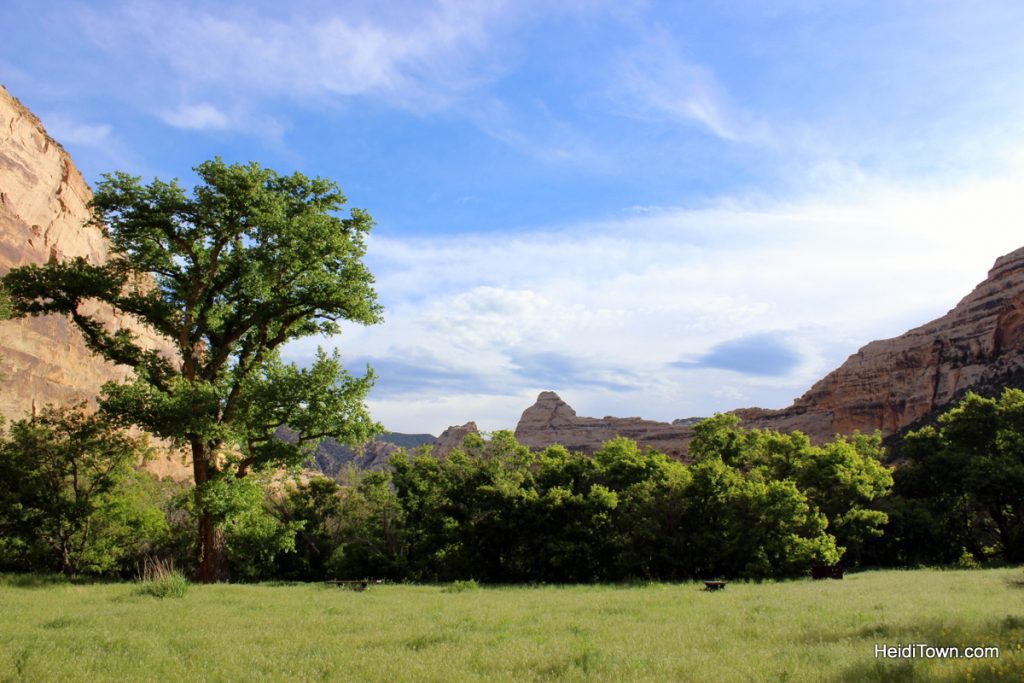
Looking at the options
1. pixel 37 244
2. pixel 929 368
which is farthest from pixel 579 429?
pixel 37 244

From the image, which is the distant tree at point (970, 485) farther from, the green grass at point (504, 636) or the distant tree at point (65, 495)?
the distant tree at point (65, 495)

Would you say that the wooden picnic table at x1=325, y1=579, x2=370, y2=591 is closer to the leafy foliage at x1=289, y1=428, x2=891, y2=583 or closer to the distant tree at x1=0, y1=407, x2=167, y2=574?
the leafy foliage at x1=289, y1=428, x2=891, y2=583

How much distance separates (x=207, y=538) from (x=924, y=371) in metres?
125

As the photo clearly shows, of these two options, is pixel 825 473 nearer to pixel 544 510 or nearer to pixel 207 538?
pixel 544 510

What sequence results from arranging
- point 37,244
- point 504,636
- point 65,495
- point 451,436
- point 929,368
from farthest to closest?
point 451,436, point 929,368, point 37,244, point 65,495, point 504,636

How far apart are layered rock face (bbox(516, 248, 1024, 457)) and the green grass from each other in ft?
288

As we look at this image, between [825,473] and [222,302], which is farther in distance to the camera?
[825,473]

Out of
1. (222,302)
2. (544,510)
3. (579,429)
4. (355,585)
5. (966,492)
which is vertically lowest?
(355,585)

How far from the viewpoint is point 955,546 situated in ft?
132

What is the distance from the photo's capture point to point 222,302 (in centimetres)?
2525

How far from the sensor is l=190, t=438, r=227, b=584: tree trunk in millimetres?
24219

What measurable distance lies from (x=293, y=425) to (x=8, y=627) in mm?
11708

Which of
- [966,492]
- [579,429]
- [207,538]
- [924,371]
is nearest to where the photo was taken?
[207,538]

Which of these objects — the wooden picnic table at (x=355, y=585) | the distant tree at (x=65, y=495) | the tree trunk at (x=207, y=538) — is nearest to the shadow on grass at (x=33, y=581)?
the distant tree at (x=65, y=495)
